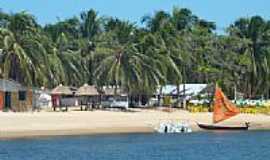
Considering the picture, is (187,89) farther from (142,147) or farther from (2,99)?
(142,147)

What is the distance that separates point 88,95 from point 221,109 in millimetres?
14967

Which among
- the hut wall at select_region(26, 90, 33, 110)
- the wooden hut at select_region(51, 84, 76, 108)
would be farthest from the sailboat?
the hut wall at select_region(26, 90, 33, 110)

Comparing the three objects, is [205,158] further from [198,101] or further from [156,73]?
[198,101]

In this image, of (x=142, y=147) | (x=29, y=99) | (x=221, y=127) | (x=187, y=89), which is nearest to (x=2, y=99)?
(x=29, y=99)

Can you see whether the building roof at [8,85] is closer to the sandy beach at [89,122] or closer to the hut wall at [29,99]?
the hut wall at [29,99]

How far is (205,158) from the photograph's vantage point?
4550cm

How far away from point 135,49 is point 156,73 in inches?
141

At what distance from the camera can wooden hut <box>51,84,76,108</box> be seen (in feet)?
255

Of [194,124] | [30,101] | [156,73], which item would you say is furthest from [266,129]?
[30,101]

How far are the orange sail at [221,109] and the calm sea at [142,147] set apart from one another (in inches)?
146

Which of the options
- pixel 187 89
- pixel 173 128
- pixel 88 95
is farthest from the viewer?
pixel 187 89

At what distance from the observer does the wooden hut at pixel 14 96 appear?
71.2 m

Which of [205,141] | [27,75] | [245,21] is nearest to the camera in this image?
[205,141]

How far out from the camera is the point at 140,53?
267 feet
